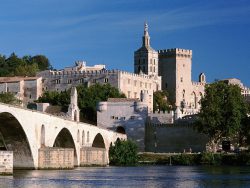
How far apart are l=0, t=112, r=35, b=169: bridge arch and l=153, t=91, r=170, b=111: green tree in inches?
2808

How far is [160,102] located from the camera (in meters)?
133

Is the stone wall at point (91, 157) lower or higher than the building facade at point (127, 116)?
lower

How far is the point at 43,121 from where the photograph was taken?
62688mm

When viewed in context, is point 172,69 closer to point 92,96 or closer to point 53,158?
point 92,96

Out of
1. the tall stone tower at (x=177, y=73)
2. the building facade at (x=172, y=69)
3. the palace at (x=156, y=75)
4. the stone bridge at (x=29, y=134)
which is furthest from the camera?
the building facade at (x=172, y=69)

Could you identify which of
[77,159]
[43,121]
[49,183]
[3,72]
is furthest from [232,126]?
[3,72]

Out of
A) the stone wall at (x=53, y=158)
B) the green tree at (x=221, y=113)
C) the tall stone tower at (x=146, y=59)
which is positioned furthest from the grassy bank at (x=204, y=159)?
the tall stone tower at (x=146, y=59)

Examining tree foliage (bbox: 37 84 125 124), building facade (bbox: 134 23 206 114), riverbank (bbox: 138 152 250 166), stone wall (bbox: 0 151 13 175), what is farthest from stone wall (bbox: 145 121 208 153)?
stone wall (bbox: 0 151 13 175)

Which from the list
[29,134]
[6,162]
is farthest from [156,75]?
[6,162]

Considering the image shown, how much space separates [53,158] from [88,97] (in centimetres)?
4979

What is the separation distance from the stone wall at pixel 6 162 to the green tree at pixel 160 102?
80.4 m

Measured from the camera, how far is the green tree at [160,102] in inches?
5143

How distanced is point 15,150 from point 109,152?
105ft

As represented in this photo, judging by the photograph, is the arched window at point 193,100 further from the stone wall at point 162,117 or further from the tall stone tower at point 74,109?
the tall stone tower at point 74,109
